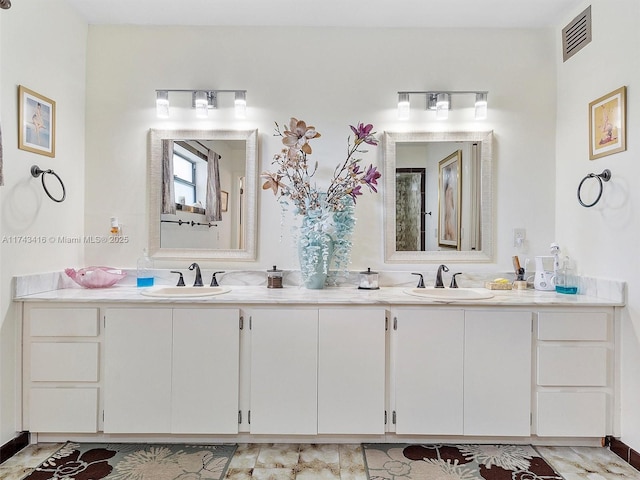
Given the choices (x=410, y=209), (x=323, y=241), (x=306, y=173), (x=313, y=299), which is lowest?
(x=313, y=299)

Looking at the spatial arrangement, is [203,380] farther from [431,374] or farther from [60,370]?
[431,374]

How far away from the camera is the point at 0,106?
1.83 meters

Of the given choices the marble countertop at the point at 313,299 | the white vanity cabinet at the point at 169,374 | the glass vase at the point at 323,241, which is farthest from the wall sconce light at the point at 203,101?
the white vanity cabinet at the point at 169,374

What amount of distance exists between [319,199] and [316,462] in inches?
57.7

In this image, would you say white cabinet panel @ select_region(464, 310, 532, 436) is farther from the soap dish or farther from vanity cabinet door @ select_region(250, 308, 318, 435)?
vanity cabinet door @ select_region(250, 308, 318, 435)

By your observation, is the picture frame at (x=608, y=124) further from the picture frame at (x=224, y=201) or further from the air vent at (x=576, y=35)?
the picture frame at (x=224, y=201)

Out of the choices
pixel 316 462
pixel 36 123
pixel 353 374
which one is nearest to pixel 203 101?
pixel 36 123

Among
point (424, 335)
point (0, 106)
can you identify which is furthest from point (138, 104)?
point (424, 335)

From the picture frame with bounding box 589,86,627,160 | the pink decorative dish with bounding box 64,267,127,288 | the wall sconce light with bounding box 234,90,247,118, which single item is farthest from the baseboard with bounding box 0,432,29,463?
the picture frame with bounding box 589,86,627,160

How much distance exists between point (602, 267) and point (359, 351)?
1.48 metres

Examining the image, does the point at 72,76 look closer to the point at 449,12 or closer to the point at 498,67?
the point at 449,12

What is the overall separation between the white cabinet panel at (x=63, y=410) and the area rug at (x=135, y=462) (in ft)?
0.42

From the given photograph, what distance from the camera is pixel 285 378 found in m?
1.92

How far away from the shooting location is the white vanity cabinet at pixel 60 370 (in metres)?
1.92
